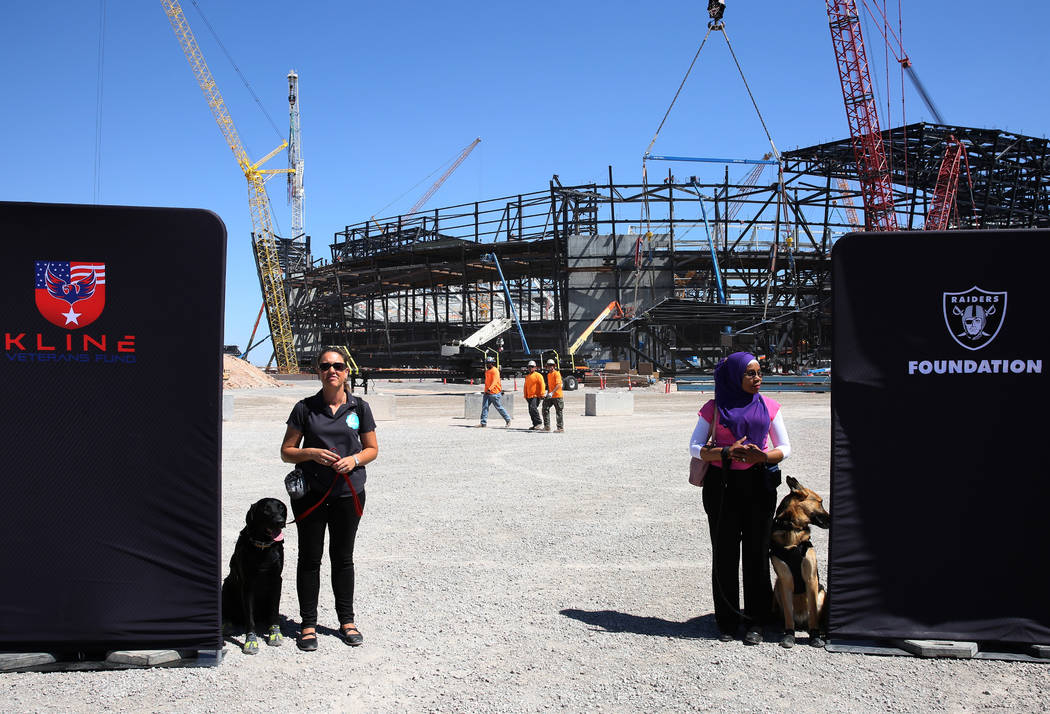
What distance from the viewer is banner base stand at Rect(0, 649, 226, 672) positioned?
13.5ft

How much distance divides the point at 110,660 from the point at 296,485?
1.25 metres

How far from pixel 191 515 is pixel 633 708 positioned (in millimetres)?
2362

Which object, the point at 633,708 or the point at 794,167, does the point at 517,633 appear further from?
the point at 794,167

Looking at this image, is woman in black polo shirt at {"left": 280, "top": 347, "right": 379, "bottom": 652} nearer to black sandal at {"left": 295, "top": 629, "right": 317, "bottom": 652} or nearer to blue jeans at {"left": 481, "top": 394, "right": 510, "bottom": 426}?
black sandal at {"left": 295, "top": 629, "right": 317, "bottom": 652}

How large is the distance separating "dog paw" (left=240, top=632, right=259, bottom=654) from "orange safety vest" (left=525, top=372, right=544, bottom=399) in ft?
41.2

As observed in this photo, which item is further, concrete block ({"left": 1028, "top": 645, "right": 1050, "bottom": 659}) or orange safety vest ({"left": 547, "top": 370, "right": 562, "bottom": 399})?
orange safety vest ({"left": 547, "top": 370, "right": 562, "bottom": 399})

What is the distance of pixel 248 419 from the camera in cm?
2034

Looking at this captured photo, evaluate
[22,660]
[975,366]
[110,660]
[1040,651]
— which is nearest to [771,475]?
[975,366]

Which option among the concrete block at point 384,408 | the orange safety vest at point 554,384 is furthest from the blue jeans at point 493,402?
the concrete block at point 384,408

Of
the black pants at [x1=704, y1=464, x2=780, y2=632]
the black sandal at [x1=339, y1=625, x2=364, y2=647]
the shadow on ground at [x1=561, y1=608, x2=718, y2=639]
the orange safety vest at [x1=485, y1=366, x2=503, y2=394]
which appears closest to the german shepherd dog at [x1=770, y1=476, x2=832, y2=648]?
the black pants at [x1=704, y1=464, x2=780, y2=632]

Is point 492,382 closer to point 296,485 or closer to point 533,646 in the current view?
point 533,646

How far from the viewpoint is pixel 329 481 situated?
4398 mm

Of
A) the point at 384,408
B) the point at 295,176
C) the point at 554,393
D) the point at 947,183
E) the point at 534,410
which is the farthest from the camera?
the point at 295,176

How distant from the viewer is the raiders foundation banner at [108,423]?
4098mm
